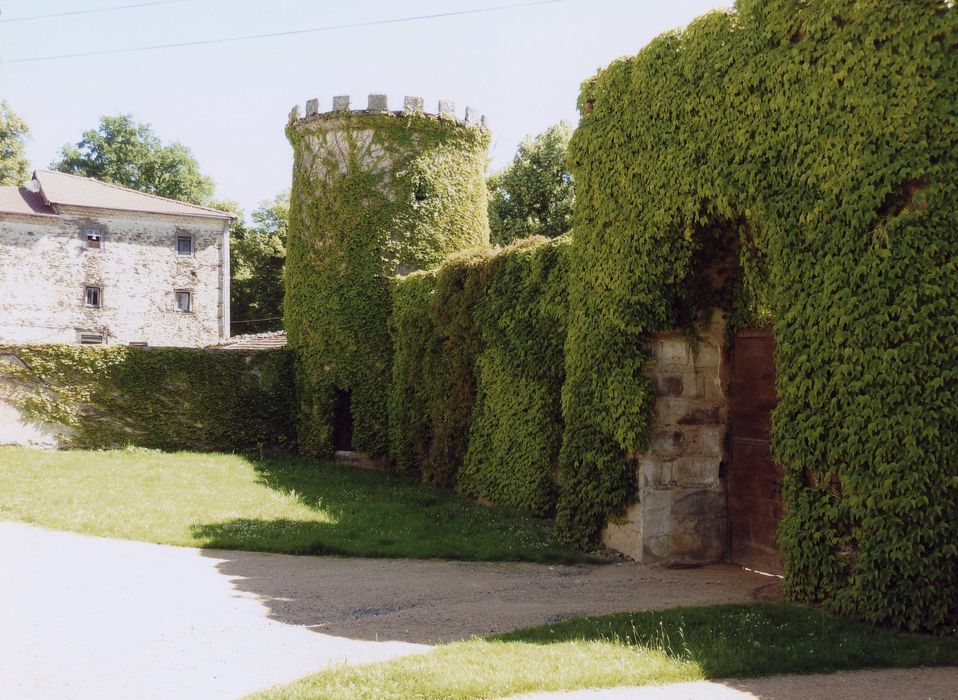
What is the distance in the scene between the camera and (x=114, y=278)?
34469 mm

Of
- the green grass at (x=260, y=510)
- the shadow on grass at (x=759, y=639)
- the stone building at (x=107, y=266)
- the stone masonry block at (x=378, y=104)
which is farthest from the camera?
the stone building at (x=107, y=266)

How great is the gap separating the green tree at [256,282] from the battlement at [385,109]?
26.2m

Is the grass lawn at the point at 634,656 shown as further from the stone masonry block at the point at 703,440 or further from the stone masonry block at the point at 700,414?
the stone masonry block at the point at 700,414

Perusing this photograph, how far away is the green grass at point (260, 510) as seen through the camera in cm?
1012

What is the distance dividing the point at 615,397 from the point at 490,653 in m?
4.54

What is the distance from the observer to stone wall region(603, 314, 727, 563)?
9.47 meters

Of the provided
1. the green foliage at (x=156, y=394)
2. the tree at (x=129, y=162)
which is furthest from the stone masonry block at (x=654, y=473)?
the tree at (x=129, y=162)

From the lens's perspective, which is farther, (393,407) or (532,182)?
(532,182)

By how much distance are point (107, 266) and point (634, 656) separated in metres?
33.3

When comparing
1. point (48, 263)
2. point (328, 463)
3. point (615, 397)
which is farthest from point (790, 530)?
point (48, 263)

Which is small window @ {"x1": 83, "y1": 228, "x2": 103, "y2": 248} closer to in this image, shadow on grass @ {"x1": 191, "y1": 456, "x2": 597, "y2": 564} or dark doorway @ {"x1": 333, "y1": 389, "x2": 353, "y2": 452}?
dark doorway @ {"x1": 333, "y1": 389, "x2": 353, "y2": 452}

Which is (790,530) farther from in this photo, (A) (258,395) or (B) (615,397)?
(A) (258,395)

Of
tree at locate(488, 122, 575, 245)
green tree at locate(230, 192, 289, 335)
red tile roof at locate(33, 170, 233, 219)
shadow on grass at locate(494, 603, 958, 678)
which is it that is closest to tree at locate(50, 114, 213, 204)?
green tree at locate(230, 192, 289, 335)

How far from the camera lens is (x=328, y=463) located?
63.6 ft
